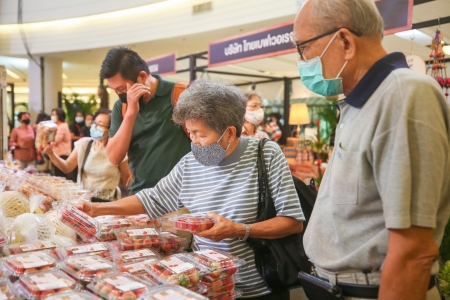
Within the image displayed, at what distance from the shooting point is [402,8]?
11.0 ft

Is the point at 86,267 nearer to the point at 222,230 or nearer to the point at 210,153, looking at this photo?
the point at 222,230

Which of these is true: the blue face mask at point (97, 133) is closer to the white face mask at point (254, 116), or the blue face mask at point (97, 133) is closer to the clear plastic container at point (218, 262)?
the white face mask at point (254, 116)

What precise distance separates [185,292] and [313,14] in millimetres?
933

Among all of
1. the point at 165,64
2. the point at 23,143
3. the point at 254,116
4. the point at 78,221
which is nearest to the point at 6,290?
the point at 78,221

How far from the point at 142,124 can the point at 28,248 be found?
115 centimetres

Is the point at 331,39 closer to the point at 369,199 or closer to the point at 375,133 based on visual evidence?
the point at 375,133

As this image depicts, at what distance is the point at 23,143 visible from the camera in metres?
9.33

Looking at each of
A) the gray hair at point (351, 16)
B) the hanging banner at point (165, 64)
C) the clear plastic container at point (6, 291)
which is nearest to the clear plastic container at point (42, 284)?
the clear plastic container at point (6, 291)

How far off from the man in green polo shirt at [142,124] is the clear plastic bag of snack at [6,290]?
132 centimetres

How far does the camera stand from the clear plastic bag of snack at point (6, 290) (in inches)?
48.8

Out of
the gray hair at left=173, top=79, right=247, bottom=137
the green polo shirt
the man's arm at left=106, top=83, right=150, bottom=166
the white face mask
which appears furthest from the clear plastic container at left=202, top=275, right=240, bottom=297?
the white face mask

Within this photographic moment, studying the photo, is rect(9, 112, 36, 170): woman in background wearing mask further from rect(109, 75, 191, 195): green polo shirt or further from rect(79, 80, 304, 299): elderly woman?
rect(79, 80, 304, 299): elderly woman

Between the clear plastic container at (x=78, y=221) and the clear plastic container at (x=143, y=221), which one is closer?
the clear plastic container at (x=78, y=221)

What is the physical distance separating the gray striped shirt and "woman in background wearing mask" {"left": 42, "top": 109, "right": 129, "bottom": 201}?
7.19 feet
